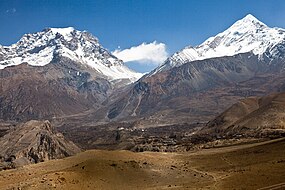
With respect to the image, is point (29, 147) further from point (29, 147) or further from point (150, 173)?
point (150, 173)

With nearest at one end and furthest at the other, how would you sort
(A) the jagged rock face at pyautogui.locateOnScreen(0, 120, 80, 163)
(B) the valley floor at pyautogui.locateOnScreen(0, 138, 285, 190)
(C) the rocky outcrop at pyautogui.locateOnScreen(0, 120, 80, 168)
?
(B) the valley floor at pyautogui.locateOnScreen(0, 138, 285, 190)
(C) the rocky outcrop at pyautogui.locateOnScreen(0, 120, 80, 168)
(A) the jagged rock face at pyautogui.locateOnScreen(0, 120, 80, 163)

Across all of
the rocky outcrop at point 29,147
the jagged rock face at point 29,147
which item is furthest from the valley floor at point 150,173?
the jagged rock face at point 29,147

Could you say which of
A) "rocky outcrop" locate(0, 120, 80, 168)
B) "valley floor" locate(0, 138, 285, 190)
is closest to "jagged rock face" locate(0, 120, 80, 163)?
"rocky outcrop" locate(0, 120, 80, 168)

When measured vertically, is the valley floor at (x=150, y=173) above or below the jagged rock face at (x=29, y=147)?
below

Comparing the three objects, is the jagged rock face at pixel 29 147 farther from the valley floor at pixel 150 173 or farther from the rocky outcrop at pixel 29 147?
the valley floor at pixel 150 173

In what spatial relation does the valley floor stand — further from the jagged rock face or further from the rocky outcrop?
the jagged rock face

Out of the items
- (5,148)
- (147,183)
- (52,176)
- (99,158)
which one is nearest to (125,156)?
(99,158)

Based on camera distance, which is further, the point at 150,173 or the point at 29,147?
the point at 29,147

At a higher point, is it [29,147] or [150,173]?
[29,147]

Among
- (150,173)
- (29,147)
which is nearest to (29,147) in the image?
(29,147)
